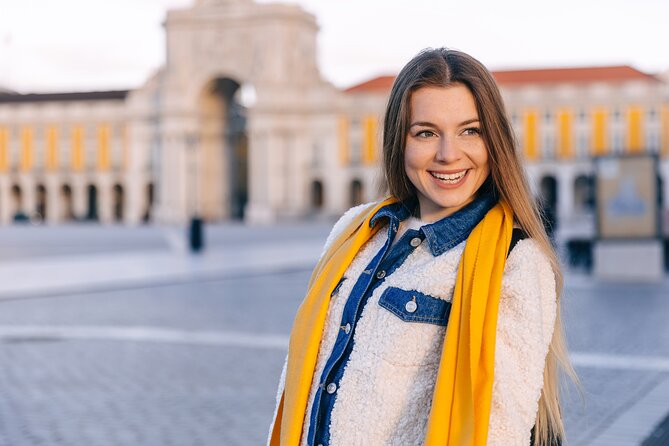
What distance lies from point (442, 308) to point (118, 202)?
74.9m

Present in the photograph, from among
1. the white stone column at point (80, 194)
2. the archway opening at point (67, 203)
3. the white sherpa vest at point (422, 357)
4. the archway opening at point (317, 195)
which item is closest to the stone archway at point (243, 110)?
the archway opening at point (317, 195)

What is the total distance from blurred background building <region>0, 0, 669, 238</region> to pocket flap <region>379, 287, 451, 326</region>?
59.8m

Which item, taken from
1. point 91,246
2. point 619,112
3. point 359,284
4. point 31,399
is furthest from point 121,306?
point 619,112

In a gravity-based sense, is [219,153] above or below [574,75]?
below

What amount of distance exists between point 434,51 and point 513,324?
58 cm

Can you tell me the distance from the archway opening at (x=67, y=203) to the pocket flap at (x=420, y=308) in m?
76.0

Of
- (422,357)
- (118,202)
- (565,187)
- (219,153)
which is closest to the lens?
(422,357)

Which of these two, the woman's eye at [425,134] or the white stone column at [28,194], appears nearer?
the woman's eye at [425,134]

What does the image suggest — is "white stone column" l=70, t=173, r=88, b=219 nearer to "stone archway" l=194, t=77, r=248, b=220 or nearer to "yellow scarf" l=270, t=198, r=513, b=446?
"stone archway" l=194, t=77, r=248, b=220

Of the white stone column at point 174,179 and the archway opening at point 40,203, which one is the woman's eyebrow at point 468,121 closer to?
the white stone column at point 174,179

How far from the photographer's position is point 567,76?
220ft

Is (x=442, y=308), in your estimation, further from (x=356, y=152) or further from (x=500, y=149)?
(x=356, y=152)

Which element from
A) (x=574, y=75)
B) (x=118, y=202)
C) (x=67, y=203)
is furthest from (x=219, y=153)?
(x=574, y=75)

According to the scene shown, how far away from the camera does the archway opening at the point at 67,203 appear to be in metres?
75.9
